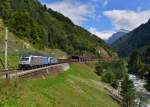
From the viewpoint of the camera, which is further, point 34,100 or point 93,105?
point 93,105

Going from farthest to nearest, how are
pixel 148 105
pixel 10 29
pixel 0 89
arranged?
pixel 10 29 < pixel 148 105 < pixel 0 89

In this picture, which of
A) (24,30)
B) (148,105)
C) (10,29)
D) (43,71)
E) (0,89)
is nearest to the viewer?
(0,89)

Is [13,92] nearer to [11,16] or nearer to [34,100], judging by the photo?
[34,100]

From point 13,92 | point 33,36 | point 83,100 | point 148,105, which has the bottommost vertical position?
point 148,105

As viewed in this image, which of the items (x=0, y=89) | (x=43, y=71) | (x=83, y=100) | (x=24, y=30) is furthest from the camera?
(x=24, y=30)

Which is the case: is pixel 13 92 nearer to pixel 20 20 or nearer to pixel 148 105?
pixel 148 105

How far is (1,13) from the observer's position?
7382 inches

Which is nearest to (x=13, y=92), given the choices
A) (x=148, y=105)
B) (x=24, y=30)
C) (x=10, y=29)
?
(x=148, y=105)

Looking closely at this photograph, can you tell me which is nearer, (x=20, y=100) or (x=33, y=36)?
(x=20, y=100)

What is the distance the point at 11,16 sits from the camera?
606 ft

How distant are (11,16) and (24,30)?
30.0 feet

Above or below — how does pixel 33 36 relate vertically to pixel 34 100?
above

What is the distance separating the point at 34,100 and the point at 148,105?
279ft

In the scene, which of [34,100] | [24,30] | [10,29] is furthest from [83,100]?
[24,30]
